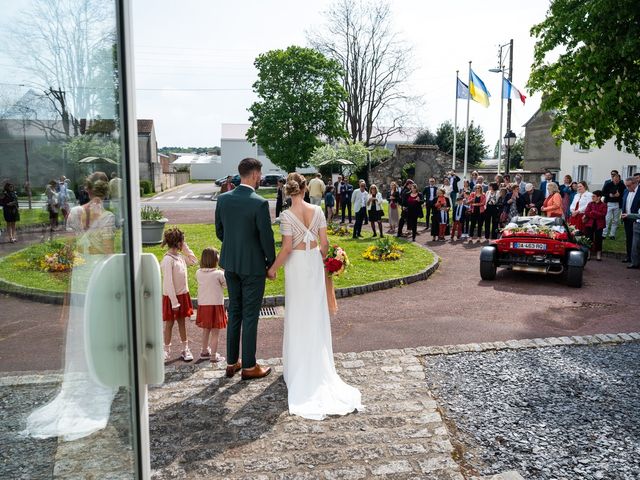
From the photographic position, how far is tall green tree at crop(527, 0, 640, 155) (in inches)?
567

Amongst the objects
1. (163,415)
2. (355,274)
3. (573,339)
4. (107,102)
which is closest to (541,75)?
(355,274)

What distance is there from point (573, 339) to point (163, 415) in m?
5.42

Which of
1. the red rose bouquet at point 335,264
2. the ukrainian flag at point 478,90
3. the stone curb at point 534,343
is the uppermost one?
the ukrainian flag at point 478,90

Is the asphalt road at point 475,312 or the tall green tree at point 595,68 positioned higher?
the tall green tree at point 595,68

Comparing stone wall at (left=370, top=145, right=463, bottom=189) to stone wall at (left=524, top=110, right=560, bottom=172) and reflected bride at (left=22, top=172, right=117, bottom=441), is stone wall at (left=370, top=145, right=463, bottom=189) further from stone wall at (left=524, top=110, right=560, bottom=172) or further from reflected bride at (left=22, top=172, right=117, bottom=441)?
reflected bride at (left=22, top=172, right=117, bottom=441)

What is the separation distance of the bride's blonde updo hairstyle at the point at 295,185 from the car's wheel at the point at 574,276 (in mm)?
7471

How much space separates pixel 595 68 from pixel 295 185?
13.1m

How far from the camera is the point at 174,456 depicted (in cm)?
412

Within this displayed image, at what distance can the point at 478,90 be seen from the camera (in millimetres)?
30578

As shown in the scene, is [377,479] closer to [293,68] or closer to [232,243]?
[232,243]

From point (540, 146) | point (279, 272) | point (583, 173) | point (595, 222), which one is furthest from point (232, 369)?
point (540, 146)

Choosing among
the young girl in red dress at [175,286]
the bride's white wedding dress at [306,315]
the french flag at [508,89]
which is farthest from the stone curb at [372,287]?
the french flag at [508,89]

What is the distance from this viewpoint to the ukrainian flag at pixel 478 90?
99.9ft

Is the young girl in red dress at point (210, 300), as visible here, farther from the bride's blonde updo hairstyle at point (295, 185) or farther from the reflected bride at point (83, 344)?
the reflected bride at point (83, 344)
